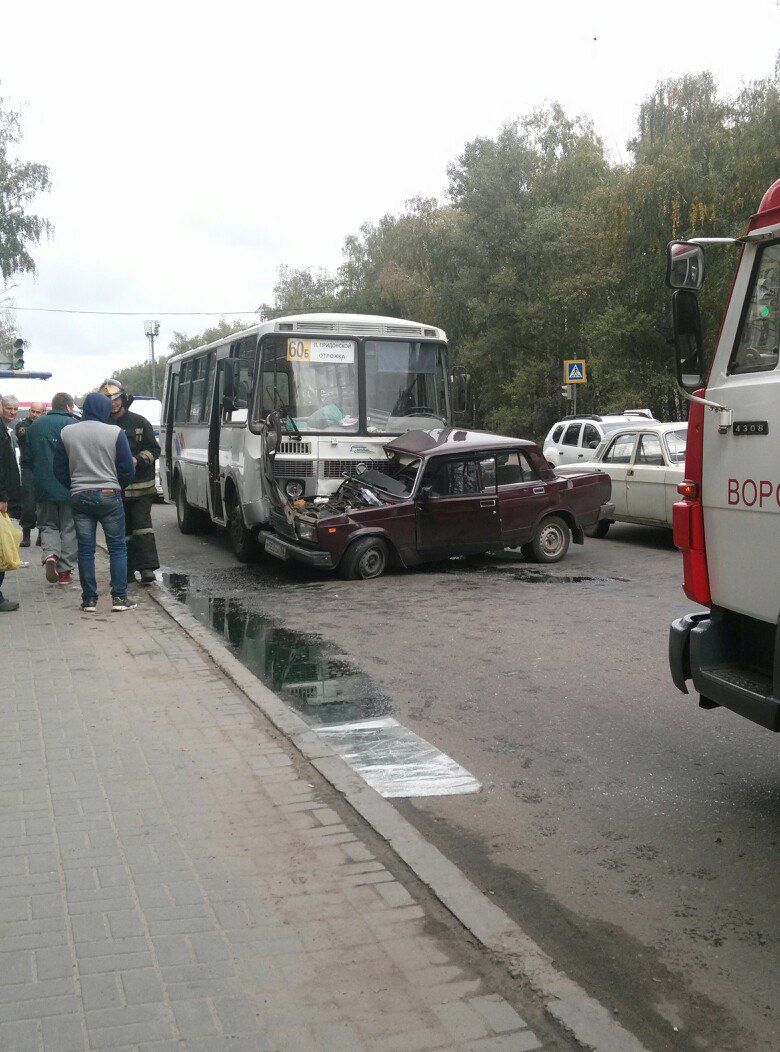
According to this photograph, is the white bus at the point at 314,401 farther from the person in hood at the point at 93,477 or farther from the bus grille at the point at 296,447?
the person in hood at the point at 93,477

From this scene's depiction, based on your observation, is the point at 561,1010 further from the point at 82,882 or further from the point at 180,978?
the point at 82,882

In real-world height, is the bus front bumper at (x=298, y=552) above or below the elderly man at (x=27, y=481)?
below

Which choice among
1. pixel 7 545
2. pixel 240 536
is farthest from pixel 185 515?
pixel 7 545

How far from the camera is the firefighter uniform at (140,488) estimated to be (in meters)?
11.8

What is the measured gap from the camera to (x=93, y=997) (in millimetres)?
3438

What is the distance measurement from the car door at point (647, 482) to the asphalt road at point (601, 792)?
4357mm

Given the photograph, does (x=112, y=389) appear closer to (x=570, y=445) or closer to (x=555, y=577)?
(x=555, y=577)

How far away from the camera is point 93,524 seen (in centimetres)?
1032

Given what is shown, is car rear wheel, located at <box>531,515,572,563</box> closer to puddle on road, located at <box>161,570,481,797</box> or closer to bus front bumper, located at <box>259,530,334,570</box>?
bus front bumper, located at <box>259,530,334,570</box>

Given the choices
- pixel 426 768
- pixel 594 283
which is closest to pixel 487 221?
pixel 594 283

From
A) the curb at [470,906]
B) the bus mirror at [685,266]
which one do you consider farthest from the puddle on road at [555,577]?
the bus mirror at [685,266]

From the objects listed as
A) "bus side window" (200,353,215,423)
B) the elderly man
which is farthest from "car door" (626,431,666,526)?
the elderly man

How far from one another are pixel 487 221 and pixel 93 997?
151 ft

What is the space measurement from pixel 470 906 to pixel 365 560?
28.5ft
